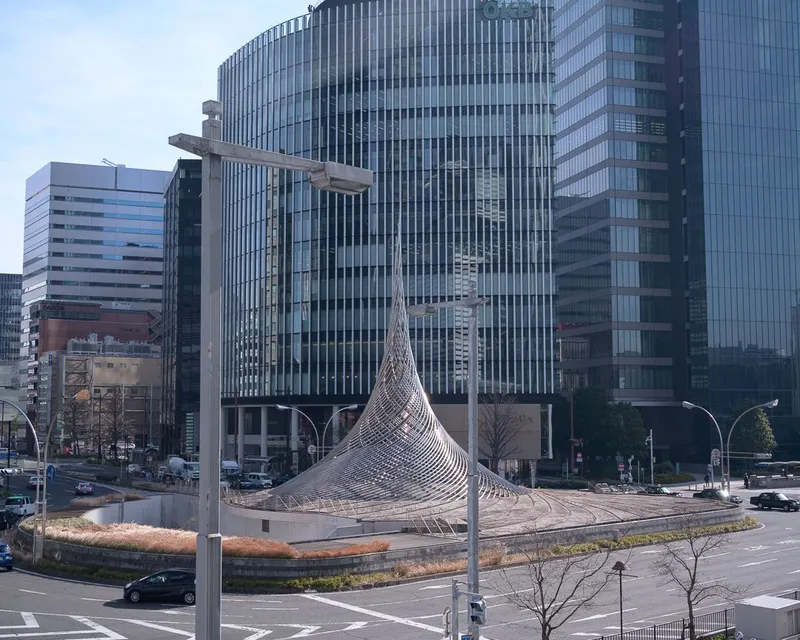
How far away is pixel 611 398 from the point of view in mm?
95000

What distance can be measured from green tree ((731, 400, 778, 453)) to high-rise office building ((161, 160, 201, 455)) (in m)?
65.5

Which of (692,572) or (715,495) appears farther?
(715,495)

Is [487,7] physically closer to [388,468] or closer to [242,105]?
[242,105]

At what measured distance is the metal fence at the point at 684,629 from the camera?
20859 mm

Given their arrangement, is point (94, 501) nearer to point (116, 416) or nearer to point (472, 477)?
point (472, 477)

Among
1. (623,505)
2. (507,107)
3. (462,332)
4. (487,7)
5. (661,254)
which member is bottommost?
(623,505)

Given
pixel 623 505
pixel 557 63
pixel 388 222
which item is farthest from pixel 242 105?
pixel 623 505

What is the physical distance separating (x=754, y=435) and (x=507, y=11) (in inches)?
1834

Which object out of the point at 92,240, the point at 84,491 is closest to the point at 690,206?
the point at 84,491

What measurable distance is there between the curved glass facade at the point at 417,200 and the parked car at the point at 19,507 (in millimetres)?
35836

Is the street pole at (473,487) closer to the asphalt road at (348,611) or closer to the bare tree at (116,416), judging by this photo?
the asphalt road at (348,611)

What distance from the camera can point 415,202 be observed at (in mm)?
90875

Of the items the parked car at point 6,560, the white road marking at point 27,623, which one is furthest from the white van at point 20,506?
the white road marking at point 27,623

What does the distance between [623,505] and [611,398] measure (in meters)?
48.8
